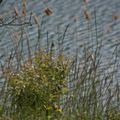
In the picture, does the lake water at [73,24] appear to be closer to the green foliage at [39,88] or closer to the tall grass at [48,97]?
the tall grass at [48,97]

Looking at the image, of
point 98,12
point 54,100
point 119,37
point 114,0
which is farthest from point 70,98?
point 114,0

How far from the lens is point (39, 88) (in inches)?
203

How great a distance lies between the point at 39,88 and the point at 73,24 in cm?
742

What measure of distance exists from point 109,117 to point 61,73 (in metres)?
0.65

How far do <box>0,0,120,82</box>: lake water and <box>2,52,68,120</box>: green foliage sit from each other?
314 centimetres

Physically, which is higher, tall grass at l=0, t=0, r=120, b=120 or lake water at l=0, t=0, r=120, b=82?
lake water at l=0, t=0, r=120, b=82

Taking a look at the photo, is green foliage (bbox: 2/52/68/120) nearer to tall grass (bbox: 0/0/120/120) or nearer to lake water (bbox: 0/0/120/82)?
tall grass (bbox: 0/0/120/120)

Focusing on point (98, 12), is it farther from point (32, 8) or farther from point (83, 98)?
point (83, 98)

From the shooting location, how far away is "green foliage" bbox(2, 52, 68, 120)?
16.9ft

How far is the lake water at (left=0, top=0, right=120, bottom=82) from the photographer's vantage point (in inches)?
405

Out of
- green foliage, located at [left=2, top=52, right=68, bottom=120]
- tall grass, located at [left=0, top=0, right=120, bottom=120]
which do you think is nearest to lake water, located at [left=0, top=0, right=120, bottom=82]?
tall grass, located at [left=0, top=0, right=120, bottom=120]

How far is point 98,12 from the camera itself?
1418cm

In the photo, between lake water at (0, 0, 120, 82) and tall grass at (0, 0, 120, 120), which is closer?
tall grass at (0, 0, 120, 120)

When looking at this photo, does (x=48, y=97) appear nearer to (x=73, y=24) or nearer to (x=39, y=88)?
(x=39, y=88)
